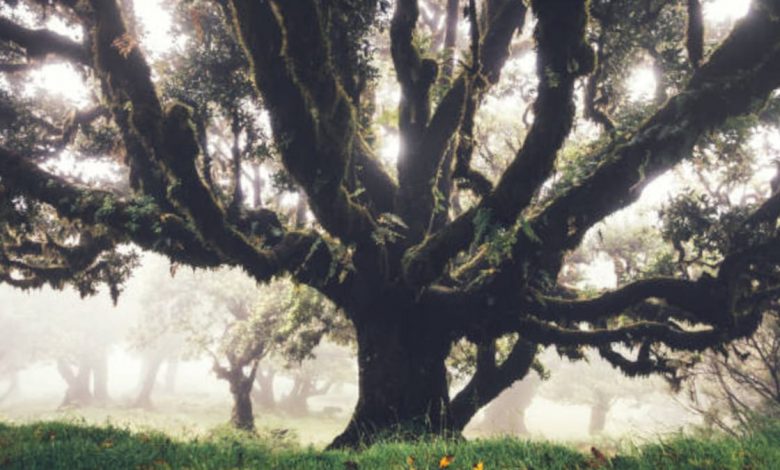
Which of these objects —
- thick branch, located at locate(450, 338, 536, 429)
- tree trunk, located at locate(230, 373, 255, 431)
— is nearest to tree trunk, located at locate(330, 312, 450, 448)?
thick branch, located at locate(450, 338, 536, 429)

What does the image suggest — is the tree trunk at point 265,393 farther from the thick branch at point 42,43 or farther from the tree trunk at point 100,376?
the thick branch at point 42,43

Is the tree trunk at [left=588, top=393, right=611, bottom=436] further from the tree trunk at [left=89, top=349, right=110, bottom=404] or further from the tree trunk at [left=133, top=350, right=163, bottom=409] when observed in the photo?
the tree trunk at [left=89, top=349, right=110, bottom=404]

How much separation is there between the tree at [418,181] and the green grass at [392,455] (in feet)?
6.14

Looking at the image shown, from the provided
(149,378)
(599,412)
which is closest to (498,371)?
(599,412)

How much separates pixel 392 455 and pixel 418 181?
5.80 m

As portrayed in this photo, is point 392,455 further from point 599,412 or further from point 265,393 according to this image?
point 265,393

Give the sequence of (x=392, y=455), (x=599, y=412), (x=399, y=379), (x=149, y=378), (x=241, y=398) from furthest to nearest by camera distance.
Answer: (x=149, y=378) → (x=599, y=412) → (x=241, y=398) → (x=399, y=379) → (x=392, y=455)

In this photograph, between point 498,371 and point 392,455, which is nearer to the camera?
point 392,455

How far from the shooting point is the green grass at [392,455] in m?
4.84

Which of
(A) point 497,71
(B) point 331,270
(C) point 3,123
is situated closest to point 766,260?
(A) point 497,71

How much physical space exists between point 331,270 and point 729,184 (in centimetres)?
917

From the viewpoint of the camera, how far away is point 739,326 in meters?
9.19

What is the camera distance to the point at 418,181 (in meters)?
10.2

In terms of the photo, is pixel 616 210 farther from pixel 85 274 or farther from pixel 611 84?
pixel 85 274
